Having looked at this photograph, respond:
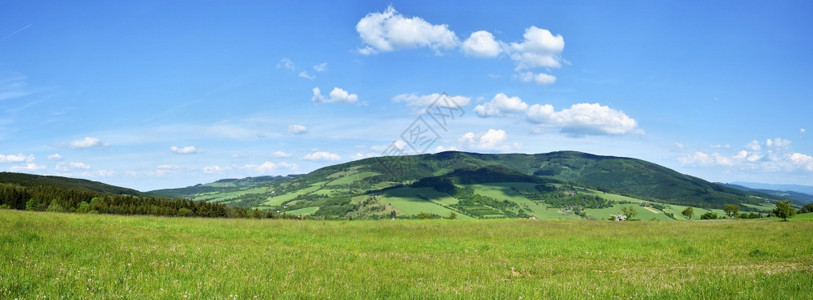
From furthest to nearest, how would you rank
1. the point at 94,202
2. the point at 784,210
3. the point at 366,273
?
1. the point at 94,202
2. the point at 784,210
3. the point at 366,273

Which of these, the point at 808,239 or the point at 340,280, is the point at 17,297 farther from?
the point at 808,239

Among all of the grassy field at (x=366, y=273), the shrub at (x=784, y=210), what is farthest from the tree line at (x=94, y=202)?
the shrub at (x=784, y=210)

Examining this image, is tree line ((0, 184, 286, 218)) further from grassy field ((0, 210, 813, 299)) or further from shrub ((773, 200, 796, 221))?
shrub ((773, 200, 796, 221))

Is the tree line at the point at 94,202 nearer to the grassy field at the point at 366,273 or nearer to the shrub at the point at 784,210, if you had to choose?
the grassy field at the point at 366,273

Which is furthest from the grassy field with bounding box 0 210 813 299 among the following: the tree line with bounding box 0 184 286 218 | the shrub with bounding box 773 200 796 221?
the tree line with bounding box 0 184 286 218

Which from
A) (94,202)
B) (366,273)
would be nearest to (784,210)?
(366,273)

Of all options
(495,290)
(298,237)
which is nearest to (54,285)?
(495,290)

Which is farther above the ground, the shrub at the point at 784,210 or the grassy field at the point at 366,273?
the grassy field at the point at 366,273

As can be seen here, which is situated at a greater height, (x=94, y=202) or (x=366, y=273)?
(x=94, y=202)

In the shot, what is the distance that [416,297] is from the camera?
27.1 feet

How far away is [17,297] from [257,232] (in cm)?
1955

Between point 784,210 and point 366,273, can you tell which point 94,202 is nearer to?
point 366,273

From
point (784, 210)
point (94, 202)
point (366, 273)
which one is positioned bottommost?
point (784, 210)

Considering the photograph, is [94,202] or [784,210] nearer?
[784,210]
